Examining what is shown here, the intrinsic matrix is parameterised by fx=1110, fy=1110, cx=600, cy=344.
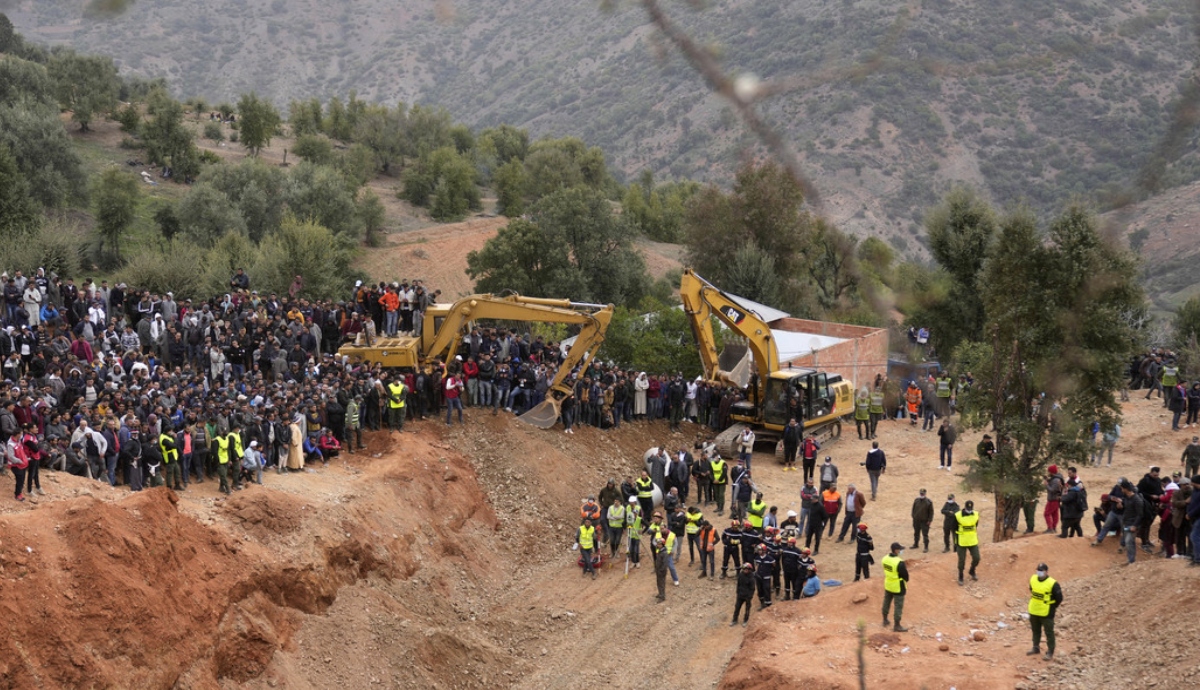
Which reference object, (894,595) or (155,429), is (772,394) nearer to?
(894,595)

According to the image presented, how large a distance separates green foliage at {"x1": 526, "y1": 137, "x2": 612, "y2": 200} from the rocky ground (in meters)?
52.4

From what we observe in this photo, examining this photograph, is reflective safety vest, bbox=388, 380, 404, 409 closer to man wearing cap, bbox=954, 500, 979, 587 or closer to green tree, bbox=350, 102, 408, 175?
man wearing cap, bbox=954, 500, 979, 587

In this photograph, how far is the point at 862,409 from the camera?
108ft

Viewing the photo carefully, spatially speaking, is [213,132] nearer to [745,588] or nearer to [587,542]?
[587,542]

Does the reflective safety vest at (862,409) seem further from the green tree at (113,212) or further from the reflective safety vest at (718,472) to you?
the green tree at (113,212)

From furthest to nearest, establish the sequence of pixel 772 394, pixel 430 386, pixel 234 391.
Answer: pixel 772 394 < pixel 430 386 < pixel 234 391

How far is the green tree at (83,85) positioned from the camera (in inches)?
2601

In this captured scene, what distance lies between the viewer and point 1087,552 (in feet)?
64.0

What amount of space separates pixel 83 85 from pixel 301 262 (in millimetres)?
32844

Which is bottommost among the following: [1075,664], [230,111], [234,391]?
[1075,664]

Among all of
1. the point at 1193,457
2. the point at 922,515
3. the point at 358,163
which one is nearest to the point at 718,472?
the point at 922,515

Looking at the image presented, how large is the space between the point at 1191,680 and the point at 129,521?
1456cm

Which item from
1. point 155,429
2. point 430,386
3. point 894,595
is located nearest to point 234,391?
point 155,429

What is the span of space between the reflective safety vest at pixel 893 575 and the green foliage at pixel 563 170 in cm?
6074
